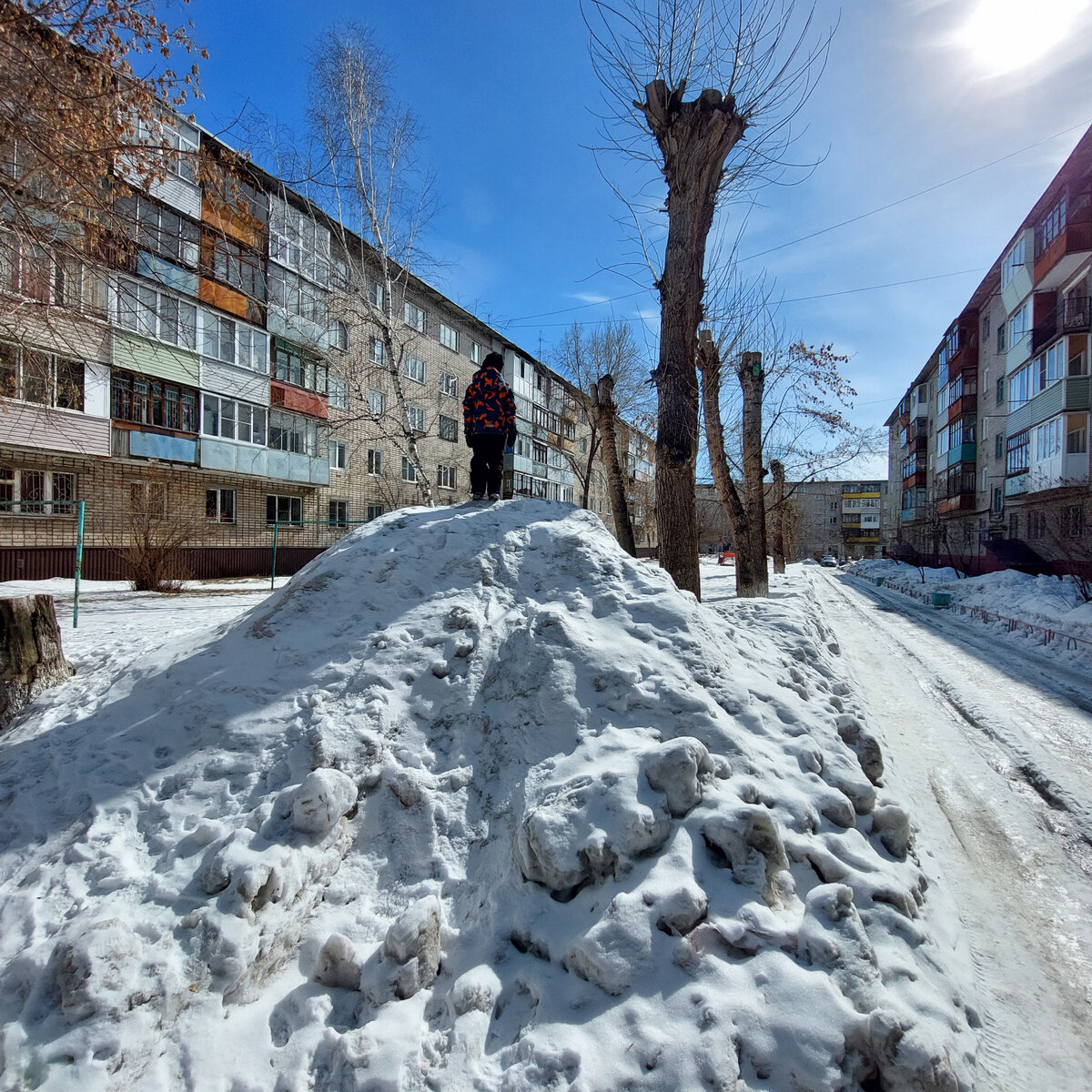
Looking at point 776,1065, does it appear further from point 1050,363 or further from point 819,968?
point 1050,363

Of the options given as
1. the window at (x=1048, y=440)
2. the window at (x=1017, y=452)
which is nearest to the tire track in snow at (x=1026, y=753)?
the window at (x=1048, y=440)

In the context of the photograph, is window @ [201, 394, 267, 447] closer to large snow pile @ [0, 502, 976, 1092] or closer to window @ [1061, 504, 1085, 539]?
large snow pile @ [0, 502, 976, 1092]

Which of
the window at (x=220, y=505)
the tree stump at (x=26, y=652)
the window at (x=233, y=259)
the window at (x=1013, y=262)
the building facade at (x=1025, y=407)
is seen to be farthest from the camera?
the window at (x=1013, y=262)

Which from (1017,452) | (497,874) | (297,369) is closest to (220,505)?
(297,369)

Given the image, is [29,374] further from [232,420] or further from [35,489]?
[232,420]

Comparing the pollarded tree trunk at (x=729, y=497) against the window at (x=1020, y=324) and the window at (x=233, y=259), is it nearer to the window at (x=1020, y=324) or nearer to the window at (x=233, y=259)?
the window at (x=233, y=259)

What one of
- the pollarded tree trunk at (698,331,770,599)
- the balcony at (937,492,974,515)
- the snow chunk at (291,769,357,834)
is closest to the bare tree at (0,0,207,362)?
the snow chunk at (291,769,357,834)

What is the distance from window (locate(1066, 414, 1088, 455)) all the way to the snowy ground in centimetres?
2275

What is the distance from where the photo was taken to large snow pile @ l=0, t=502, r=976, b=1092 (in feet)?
5.42

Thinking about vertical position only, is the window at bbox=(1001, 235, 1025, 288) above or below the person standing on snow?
above

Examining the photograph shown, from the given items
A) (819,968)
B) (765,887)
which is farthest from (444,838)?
(819,968)

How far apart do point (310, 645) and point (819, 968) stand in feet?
9.18

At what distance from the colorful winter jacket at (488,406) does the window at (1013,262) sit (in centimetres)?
2917

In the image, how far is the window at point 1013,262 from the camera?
24.2m
